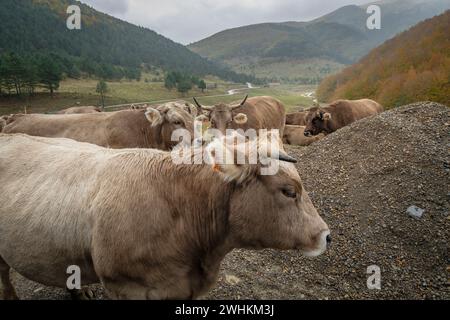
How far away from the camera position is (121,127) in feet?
29.9

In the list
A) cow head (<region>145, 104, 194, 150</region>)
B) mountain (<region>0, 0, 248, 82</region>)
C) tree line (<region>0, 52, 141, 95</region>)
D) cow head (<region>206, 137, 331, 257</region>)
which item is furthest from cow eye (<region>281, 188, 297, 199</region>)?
mountain (<region>0, 0, 248, 82</region>)

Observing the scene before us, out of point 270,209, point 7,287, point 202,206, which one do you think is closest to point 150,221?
point 202,206

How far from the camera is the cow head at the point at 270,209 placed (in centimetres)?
312

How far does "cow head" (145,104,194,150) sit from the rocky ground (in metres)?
3.96

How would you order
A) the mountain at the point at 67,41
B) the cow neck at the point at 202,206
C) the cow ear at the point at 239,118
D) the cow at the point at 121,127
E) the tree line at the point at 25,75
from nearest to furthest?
the cow neck at the point at 202,206, the cow at the point at 121,127, the cow ear at the point at 239,118, the tree line at the point at 25,75, the mountain at the point at 67,41

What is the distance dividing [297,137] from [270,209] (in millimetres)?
16482

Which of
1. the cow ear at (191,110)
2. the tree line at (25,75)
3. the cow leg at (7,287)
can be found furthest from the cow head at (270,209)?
the tree line at (25,75)

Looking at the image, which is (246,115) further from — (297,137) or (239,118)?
(297,137)

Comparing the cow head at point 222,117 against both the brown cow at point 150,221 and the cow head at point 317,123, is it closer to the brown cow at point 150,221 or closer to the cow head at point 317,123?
the cow head at point 317,123

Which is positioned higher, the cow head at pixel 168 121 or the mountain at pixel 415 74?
the mountain at pixel 415 74

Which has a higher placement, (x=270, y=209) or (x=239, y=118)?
(x=239, y=118)

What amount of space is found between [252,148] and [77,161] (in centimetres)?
234

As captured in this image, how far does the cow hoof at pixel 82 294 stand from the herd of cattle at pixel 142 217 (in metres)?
1.17
